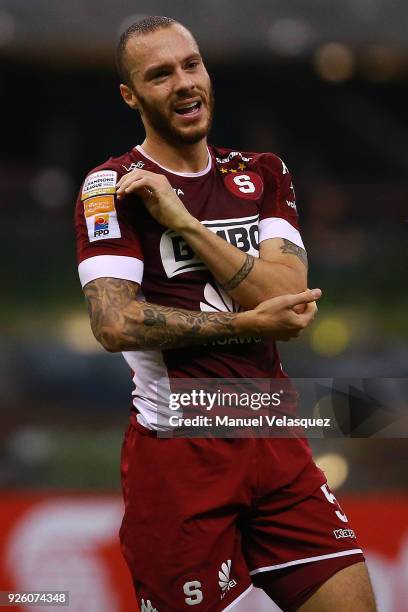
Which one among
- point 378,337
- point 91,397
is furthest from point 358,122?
point 91,397

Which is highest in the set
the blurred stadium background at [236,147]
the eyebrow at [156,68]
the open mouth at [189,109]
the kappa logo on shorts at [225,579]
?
the blurred stadium background at [236,147]

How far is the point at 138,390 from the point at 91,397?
3420 mm

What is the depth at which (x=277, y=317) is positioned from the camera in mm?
2631

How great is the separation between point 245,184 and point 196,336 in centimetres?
56

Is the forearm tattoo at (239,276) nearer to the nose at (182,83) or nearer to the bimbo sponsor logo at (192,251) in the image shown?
the bimbo sponsor logo at (192,251)

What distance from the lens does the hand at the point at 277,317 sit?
2631 millimetres

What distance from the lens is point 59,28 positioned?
23.2ft

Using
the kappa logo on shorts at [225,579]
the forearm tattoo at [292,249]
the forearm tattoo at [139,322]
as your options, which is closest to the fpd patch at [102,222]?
the forearm tattoo at [139,322]

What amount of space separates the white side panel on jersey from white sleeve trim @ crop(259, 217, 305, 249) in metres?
0.49

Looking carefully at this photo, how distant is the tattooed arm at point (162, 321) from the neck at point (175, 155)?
46 centimetres

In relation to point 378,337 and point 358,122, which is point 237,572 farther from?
point 358,122

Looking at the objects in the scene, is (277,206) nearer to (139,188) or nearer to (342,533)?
(139,188)

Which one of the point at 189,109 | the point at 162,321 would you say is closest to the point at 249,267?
the point at 162,321

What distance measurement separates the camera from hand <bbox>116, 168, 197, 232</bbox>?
8.66ft
